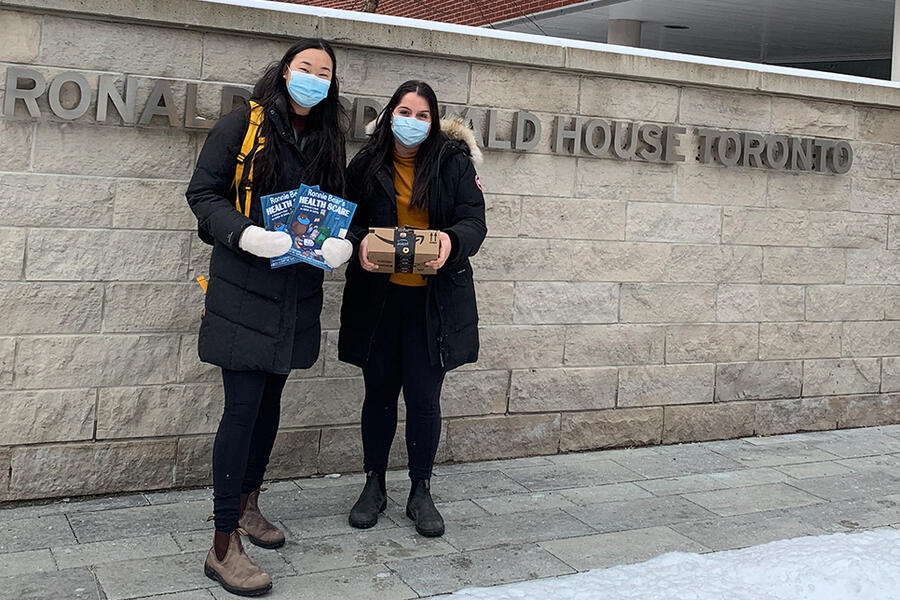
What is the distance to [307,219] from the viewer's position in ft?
13.1

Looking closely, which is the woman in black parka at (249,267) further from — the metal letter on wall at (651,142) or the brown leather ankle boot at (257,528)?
the metal letter on wall at (651,142)

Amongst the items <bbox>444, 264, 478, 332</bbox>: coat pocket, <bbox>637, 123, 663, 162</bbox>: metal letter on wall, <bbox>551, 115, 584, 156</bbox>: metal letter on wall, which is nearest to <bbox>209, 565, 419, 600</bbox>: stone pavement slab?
<bbox>444, 264, 478, 332</bbox>: coat pocket

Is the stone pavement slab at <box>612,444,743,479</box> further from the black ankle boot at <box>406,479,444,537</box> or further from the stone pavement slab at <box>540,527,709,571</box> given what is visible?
the black ankle boot at <box>406,479,444,537</box>

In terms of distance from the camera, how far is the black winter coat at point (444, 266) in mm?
4457

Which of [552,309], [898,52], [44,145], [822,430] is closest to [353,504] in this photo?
[552,309]

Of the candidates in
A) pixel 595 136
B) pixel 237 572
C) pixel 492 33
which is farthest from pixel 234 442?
pixel 595 136

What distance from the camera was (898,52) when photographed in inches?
425

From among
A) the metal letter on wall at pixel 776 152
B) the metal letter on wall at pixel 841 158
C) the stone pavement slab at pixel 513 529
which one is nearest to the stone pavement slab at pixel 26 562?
the stone pavement slab at pixel 513 529

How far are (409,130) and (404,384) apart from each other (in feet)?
3.65

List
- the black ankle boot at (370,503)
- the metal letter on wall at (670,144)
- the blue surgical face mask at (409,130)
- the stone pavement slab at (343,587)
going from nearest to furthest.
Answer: the stone pavement slab at (343,587) → the blue surgical face mask at (409,130) → the black ankle boot at (370,503) → the metal letter on wall at (670,144)

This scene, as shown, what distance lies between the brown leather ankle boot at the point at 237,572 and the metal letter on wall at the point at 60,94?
80.5 inches

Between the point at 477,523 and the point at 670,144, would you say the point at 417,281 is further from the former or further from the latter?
the point at 670,144

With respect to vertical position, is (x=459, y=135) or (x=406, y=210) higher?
(x=459, y=135)

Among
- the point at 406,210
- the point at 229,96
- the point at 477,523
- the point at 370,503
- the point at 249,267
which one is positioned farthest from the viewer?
the point at 229,96
